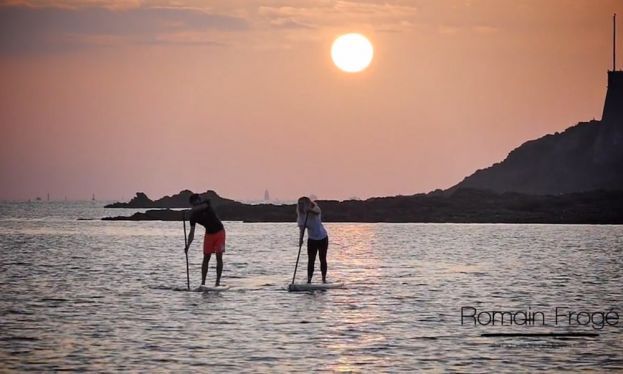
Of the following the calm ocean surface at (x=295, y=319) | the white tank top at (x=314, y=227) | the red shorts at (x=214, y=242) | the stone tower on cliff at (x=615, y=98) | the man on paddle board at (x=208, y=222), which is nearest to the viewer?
the calm ocean surface at (x=295, y=319)

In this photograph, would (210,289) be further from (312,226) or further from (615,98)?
(615,98)

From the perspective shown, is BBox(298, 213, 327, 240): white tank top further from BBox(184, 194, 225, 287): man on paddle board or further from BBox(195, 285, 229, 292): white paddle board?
BBox(195, 285, 229, 292): white paddle board

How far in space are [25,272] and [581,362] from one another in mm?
25803

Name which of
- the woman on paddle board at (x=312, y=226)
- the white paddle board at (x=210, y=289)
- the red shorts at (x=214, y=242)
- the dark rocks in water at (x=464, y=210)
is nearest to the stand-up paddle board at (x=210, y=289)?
the white paddle board at (x=210, y=289)

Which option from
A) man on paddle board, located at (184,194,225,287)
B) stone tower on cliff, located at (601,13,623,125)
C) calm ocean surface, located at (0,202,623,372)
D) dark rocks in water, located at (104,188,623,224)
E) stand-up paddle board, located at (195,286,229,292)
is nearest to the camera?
calm ocean surface, located at (0,202,623,372)

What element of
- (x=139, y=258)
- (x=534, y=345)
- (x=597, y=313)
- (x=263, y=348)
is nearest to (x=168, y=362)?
A: (x=263, y=348)

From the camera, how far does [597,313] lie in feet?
76.5

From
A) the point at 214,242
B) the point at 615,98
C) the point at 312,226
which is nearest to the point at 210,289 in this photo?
the point at 214,242

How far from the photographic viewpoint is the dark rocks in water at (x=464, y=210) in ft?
433

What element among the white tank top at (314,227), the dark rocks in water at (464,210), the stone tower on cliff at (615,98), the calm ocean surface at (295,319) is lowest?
the calm ocean surface at (295,319)

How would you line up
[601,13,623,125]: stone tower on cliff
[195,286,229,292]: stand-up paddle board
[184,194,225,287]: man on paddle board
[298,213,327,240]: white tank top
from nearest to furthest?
1. [184,194,225,287]: man on paddle board
2. [298,213,327,240]: white tank top
3. [195,286,229,292]: stand-up paddle board
4. [601,13,623,125]: stone tower on cliff

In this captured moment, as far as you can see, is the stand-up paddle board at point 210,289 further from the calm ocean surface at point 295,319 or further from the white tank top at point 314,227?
the white tank top at point 314,227

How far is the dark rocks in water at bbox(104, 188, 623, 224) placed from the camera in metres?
132

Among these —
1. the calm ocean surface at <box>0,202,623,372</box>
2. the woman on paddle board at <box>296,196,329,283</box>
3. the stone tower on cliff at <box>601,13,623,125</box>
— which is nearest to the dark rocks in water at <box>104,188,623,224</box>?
the stone tower on cliff at <box>601,13,623,125</box>
